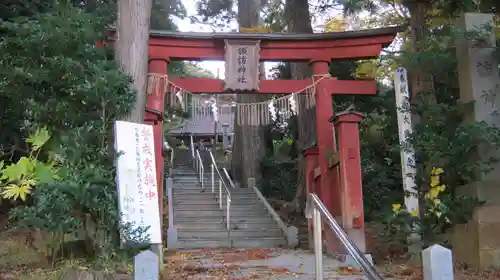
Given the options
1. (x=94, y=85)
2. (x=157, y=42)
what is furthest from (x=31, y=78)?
(x=157, y=42)

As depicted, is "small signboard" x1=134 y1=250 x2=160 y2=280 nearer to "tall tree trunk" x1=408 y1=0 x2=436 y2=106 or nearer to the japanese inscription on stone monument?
"tall tree trunk" x1=408 y1=0 x2=436 y2=106

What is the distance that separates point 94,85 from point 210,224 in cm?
647

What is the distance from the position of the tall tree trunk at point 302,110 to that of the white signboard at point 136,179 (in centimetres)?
815

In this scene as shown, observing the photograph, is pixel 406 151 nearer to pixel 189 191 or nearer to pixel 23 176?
pixel 23 176

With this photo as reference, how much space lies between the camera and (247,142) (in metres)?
18.1

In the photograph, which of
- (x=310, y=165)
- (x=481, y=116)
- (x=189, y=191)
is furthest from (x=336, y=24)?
(x=481, y=116)

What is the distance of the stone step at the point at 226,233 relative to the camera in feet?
37.7

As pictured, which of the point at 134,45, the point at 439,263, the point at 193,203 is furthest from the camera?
the point at 193,203

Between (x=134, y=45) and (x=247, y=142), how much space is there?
10906mm

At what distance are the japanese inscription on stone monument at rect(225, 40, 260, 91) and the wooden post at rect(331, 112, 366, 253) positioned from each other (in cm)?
213

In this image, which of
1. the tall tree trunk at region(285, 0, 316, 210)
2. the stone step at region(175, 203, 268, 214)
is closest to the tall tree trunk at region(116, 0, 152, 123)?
the stone step at region(175, 203, 268, 214)

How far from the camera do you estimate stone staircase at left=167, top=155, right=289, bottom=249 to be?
11.2m

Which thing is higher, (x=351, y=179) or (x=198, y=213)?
(x=351, y=179)

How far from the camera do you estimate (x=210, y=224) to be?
12281 mm
